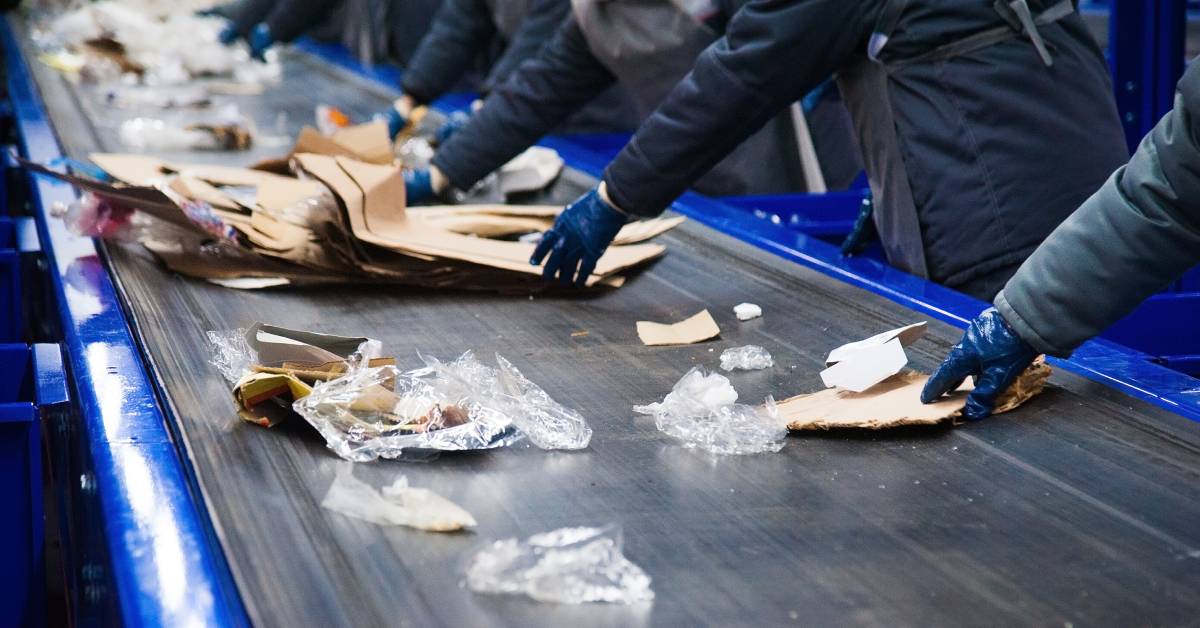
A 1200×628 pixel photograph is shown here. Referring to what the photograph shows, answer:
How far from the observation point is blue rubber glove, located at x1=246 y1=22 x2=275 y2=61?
17.7ft

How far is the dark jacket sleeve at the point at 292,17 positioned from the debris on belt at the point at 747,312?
4012 millimetres

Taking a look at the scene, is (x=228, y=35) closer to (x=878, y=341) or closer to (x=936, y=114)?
(x=936, y=114)

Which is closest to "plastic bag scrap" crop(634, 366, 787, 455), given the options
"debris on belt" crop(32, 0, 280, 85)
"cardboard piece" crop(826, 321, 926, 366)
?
"cardboard piece" crop(826, 321, 926, 366)

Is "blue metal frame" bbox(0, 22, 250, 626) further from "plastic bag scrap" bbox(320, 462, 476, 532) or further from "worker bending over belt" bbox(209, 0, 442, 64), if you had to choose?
"worker bending over belt" bbox(209, 0, 442, 64)

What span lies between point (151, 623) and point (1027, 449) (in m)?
0.92

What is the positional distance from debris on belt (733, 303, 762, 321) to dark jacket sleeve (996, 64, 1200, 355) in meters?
0.54

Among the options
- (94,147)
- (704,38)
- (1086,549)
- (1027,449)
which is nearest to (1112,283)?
(1027,449)

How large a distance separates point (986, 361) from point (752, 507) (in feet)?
1.24

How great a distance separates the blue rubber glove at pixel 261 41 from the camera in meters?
5.38

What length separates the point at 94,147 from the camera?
3.31 m

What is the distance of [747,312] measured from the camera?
1.92 metres

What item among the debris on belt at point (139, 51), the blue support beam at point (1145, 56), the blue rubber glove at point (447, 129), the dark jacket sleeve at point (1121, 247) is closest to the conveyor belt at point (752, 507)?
the dark jacket sleeve at point (1121, 247)

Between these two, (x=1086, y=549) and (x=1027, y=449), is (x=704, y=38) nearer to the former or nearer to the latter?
(x=1027, y=449)

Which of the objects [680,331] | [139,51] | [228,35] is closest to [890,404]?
[680,331]
